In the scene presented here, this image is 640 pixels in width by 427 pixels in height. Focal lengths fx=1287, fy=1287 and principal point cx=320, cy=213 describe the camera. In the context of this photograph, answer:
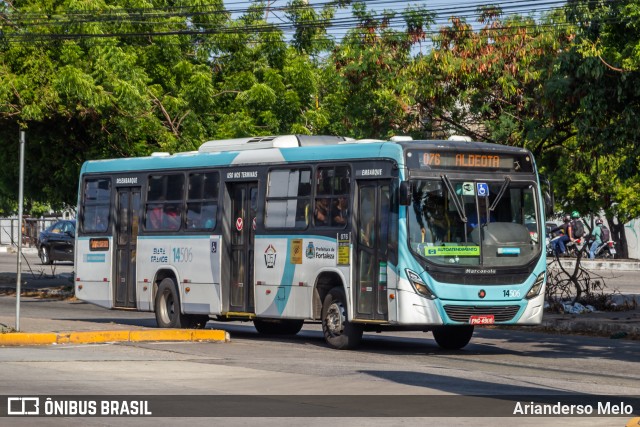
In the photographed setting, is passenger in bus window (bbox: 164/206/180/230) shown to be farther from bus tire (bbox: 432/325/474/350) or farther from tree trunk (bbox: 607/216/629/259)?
tree trunk (bbox: 607/216/629/259)

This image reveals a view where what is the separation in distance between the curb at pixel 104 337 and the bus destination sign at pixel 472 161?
4172mm

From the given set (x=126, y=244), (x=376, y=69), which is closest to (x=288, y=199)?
(x=126, y=244)

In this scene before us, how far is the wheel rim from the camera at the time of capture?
18.6 meters

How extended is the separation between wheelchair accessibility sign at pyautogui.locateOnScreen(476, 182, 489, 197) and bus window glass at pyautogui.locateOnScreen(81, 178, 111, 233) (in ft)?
27.6

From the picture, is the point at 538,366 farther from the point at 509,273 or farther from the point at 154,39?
the point at 154,39

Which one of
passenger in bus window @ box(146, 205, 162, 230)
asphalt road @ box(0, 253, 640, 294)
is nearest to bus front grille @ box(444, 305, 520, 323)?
passenger in bus window @ box(146, 205, 162, 230)

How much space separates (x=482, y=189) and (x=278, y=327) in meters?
5.72

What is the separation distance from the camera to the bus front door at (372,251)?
18.0 metres

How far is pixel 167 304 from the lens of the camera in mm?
22359

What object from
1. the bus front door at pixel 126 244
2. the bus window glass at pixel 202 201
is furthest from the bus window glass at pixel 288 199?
the bus front door at pixel 126 244

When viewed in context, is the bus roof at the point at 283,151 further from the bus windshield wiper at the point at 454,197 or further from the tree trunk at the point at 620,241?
the tree trunk at the point at 620,241

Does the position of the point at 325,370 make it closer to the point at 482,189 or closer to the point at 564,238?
the point at 482,189

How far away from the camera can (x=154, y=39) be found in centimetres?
3253

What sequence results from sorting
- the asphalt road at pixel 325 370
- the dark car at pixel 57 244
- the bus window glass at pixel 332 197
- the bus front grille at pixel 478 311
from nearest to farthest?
the asphalt road at pixel 325 370
the bus front grille at pixel 478 311
the bus window glass at pixel 332 197
the dark car at pixel 57 244
